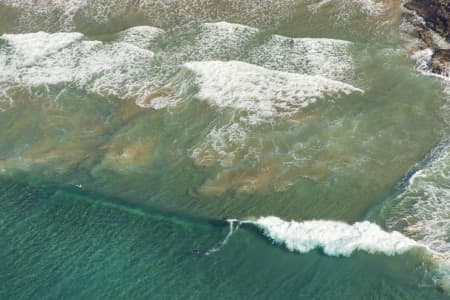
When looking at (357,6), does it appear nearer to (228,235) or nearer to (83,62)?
(83,62)

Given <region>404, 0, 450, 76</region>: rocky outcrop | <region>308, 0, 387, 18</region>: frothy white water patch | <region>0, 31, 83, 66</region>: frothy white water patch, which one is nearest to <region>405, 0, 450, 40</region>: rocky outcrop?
<region>404, 0, 450, 76</region>: rocky outcrop

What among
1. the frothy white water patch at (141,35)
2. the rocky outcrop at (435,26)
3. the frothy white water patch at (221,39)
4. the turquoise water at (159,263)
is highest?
the rocky outcrop at (435,26)

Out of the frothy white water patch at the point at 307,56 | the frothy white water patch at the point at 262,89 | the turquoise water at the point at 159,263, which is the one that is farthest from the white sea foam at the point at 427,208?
the frothy white water patch at the point at 307,56

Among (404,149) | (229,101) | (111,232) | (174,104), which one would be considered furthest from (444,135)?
(111,232)

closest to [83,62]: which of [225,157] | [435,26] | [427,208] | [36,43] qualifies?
[36,43]

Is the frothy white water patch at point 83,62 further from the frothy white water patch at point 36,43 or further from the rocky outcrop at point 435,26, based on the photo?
the rocky outcrop at point 435,26

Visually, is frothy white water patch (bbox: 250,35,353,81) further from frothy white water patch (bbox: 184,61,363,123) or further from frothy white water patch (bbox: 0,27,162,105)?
frothy white water patch (bbox: 0,27,162,105)
